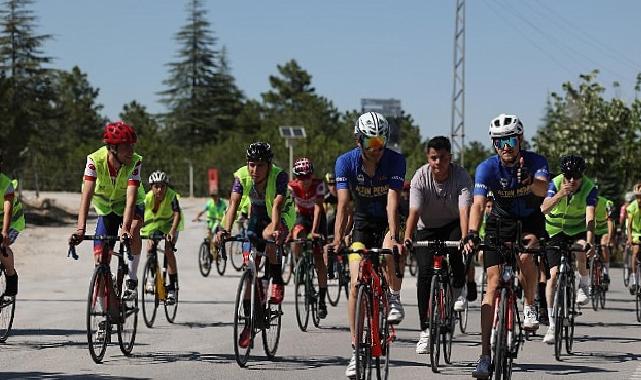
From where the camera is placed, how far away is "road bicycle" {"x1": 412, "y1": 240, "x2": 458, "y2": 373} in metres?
9.72

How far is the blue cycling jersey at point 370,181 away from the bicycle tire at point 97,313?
7.76ft

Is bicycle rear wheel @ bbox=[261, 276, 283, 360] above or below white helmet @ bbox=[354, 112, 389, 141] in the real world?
below

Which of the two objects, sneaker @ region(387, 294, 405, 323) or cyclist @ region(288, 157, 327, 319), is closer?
sneaker @ region(387, 294, 405, 323)

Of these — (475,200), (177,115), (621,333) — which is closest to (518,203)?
(475,200)

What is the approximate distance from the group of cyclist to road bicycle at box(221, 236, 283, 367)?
0.09 metres

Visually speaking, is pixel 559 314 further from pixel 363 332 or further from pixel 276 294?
pixel 363 332

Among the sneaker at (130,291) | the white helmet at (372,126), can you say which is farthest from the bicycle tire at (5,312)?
the white helmet at (372,126)

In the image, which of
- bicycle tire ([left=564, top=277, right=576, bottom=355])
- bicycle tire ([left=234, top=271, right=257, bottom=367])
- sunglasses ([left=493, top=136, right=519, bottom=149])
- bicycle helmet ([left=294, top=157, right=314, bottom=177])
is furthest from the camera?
bicycle helmet ([left=294, top=157, right=314, bottom=177])

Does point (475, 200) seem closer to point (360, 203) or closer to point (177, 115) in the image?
point (360, 203)

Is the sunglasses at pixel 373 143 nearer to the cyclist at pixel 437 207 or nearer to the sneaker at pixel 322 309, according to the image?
the cyclist at pixel 437 207

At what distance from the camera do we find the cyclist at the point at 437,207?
1019 centimetres

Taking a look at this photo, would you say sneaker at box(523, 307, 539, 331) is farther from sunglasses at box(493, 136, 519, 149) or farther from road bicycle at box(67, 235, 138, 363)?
road bicycle at box(67, 235, 138, 363)

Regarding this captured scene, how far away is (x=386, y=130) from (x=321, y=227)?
619 centimetres

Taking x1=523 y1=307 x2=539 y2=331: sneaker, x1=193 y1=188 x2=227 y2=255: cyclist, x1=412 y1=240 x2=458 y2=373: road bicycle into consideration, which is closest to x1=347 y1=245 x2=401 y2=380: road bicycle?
x1=412 y1=240 x2=458 y2=373: road bicycle
